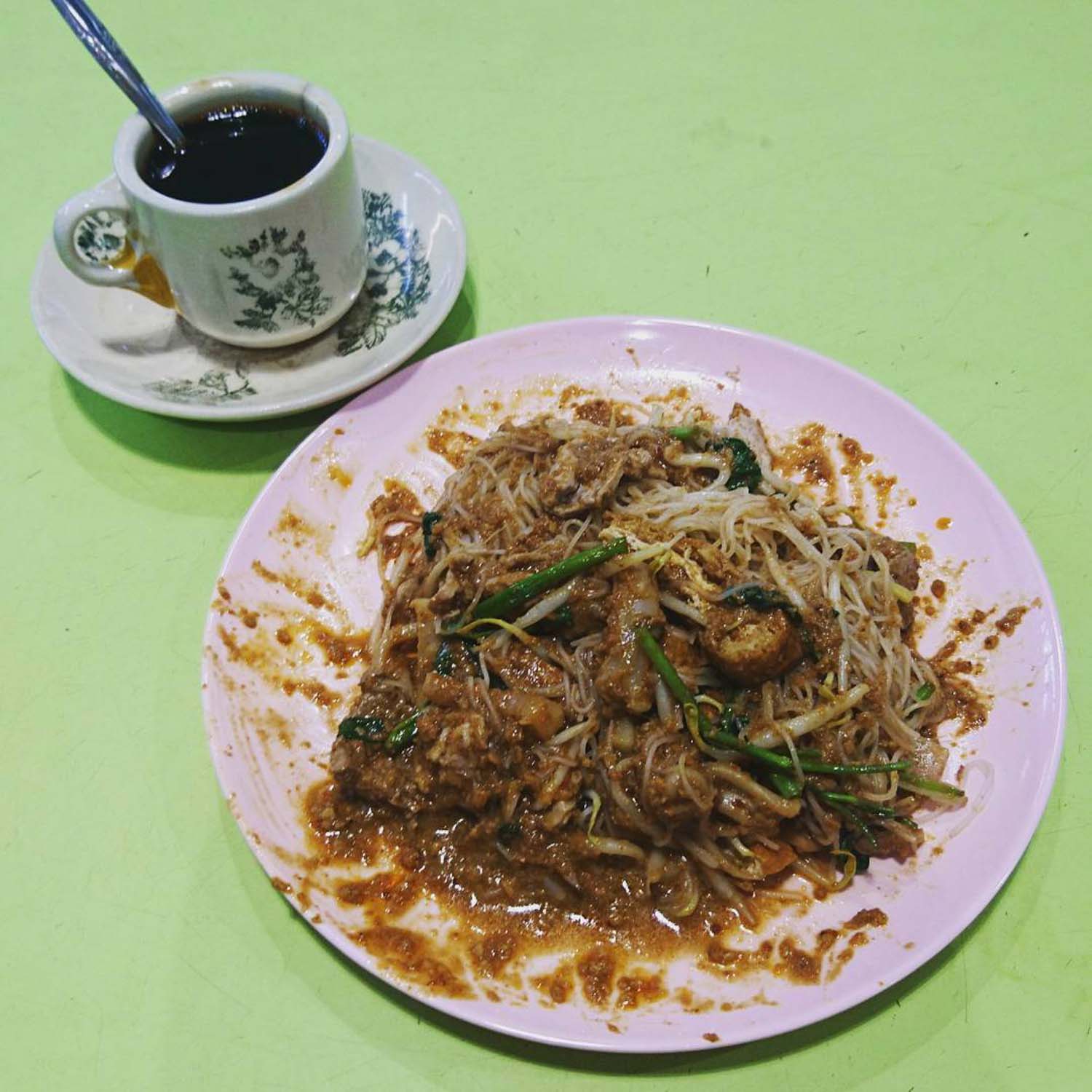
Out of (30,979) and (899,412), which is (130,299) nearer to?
(30,979)

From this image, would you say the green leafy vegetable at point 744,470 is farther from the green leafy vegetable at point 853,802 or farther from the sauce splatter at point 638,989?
the sauce splatter at point 638,989

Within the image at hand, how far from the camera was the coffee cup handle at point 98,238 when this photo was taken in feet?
10.6

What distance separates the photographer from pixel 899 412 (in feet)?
10.6

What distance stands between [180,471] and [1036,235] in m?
3.99

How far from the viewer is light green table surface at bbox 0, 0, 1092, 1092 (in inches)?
99.0

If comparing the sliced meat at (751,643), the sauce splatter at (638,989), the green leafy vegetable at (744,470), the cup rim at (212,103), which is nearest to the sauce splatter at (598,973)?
the sauce splatter at (638,989)

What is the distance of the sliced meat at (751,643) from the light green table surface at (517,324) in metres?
0.94

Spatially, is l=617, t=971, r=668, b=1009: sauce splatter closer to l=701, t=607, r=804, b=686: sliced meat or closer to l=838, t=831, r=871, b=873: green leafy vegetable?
l=838, t=831, r=871, b=873: green leafy vegetable

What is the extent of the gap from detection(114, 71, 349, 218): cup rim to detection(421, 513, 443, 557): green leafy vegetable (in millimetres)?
1148

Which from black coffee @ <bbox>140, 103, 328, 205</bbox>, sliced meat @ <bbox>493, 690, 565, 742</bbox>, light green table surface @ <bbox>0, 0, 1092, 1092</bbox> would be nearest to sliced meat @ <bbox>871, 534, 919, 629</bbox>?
light green table surface @ <bbox>0, 0, 1092, 1092</bbox>

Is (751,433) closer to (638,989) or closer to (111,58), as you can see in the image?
(638,989)

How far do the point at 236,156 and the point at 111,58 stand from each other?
0.47 metres

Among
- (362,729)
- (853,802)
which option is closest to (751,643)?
(853,802)

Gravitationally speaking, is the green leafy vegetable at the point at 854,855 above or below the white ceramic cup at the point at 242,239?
below
